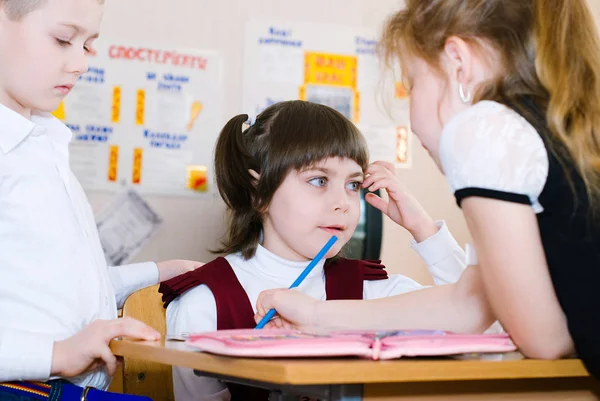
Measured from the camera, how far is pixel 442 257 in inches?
59.6

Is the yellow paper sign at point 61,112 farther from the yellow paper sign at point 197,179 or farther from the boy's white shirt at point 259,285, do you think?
the boy's white shirt at point 259,285

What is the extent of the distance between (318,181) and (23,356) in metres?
0.66

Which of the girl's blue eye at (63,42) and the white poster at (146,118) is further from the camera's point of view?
the white poster at (146,118)

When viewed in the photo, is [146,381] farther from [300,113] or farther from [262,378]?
[262,378]

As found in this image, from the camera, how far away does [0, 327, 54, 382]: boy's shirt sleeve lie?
0.96 metres

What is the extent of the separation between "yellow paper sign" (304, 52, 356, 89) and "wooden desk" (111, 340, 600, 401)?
6.64 feet

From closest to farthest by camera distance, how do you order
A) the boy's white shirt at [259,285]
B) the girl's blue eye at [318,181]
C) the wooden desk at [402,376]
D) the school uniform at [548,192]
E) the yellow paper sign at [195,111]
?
1. the wooden desk at [402,376]
2. the school uniform at [548,192]
3. the boy's white shirt at [259,285]
4. the girl's blue eye at [318,181]
5. the yellow paper sign at [195,111]

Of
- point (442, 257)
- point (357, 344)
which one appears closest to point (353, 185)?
point (442, 257)

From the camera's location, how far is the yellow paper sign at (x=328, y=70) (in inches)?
108

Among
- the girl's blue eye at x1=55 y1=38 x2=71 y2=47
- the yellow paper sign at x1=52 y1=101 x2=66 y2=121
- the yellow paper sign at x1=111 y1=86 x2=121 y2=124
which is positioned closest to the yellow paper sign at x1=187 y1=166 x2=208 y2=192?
the yellow paper sign at x1=111 y1=86 x2=121 y2=124

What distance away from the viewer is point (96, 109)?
2.50 m

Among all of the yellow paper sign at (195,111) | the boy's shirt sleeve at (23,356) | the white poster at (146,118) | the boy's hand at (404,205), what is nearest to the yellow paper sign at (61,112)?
the white poster at (146,118)

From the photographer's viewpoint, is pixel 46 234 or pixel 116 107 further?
pixel 116 107

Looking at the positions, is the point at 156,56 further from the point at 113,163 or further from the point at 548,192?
the point at 548,192
